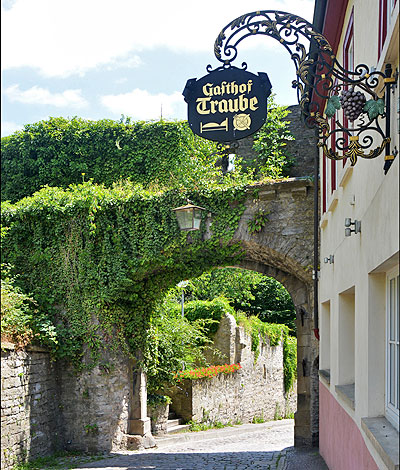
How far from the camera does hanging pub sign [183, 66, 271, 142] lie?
5.04 m

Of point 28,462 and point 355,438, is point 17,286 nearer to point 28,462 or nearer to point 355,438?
point 28,462

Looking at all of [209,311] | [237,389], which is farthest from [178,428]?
[209,311]

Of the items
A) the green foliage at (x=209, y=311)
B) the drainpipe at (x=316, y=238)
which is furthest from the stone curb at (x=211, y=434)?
the drainpipe at (x=316, y=238)

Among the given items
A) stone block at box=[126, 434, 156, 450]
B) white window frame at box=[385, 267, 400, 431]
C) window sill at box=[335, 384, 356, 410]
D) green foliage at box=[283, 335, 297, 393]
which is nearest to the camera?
white window frame at box=[385, 267, 400, 431]

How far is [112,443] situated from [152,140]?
9.93 meters

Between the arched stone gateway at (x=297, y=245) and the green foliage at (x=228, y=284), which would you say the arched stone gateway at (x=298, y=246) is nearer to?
the arched stone gateway at (x=297, y=245)

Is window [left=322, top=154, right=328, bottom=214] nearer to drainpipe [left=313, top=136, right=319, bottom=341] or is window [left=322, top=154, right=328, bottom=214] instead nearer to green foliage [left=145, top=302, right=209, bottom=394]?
drainpipe [left=313, top=136, right=319, bottom=341]

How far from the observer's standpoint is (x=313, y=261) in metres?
11.3

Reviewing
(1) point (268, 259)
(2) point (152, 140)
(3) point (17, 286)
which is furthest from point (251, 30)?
(2) point (152, 140)

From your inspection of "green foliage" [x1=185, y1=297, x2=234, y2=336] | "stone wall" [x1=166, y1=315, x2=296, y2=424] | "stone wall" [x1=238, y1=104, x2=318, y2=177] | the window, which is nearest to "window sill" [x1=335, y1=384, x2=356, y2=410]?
the window

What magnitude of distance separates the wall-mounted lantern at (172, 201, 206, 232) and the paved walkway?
408 centimetres

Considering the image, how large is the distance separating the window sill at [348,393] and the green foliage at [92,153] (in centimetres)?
1332

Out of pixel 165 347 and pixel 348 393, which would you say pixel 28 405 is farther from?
pixel 348 393

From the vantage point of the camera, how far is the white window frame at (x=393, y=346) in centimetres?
381
